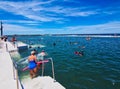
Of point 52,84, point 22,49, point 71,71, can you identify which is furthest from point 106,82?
point 22,49

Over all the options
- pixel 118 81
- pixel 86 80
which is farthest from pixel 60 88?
pixel 118 81

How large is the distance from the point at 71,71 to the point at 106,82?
4584 mm

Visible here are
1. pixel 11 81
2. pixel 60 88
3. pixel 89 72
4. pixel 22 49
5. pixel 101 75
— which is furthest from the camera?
pixel 22 49

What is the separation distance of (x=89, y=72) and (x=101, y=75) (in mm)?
1526

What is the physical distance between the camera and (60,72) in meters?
17.8

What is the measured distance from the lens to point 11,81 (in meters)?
10.1

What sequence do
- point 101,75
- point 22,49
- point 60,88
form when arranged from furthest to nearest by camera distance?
point 22,49, point 101,75, point 60,88

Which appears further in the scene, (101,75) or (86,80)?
(101,75)

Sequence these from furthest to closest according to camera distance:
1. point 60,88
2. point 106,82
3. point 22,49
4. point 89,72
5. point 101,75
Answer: point 22,49 → point 89,72 → point 101,75 → point 106,82 → point 60,88

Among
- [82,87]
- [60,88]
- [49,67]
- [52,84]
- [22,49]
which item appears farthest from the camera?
[22,49]

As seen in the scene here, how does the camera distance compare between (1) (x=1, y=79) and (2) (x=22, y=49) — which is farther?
(2) (x=22, y=49)

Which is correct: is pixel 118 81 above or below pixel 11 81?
below

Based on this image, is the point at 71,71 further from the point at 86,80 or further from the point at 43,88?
the point at 43,88

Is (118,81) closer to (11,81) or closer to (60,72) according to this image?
(60,72)
